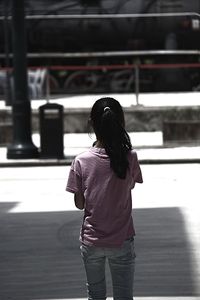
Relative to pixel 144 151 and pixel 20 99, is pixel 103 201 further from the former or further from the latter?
pixel 144 151

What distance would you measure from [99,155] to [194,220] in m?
5.10

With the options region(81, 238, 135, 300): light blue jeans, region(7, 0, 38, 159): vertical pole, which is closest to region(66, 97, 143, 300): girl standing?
region(81, 238, 135, 300): light blue jeans

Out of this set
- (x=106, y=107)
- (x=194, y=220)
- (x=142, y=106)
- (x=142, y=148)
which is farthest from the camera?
(x=142, y=106)

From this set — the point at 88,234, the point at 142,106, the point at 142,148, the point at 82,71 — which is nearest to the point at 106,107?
the point at 88,234

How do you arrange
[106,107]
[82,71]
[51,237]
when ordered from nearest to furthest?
[106,107] < [51,237] < [82,71]

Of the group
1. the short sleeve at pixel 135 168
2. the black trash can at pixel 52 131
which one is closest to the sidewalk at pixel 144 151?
the black trash can at pixel 52 131

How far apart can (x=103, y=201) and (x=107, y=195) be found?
4 cm

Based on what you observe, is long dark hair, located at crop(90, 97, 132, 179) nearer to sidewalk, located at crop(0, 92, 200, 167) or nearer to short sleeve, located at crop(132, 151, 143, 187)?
short sleeve, located at crop(132, 151, 143, 187)

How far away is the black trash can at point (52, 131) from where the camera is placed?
49.7 feet

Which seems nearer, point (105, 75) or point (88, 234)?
point (88, 234)

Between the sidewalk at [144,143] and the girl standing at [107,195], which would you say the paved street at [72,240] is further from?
the sidewalk at [144,143]

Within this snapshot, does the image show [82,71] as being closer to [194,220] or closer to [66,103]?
[66,103]

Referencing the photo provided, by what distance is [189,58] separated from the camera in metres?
23.8

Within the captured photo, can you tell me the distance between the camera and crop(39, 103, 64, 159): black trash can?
1516 centimetres
